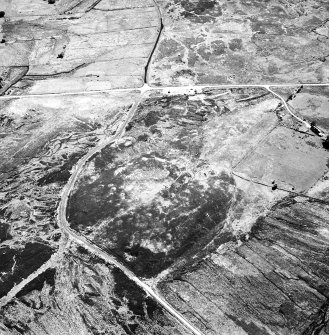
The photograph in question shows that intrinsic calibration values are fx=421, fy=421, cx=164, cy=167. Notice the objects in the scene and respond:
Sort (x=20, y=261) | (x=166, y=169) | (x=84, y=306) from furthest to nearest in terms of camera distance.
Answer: (x=166, y=169), (x=20, y=261), (x=84, y=306)

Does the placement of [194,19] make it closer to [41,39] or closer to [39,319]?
[41,39]

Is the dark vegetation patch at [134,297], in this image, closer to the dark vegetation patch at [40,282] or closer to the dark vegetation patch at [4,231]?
the dark vegetation patch at [40,282]

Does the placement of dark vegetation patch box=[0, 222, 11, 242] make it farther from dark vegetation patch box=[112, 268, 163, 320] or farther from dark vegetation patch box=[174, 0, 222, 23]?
dark vegetation patch box=[174, 0, 222, 23]

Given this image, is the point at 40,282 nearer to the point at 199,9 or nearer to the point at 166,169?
the point at 166,169

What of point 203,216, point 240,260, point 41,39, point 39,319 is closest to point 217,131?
point 203,216

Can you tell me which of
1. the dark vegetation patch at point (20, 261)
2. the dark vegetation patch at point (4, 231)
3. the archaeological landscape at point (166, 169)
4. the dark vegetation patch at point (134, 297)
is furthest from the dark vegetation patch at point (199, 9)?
the dark vegetation patch at point (134, 297)

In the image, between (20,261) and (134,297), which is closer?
(134,297)

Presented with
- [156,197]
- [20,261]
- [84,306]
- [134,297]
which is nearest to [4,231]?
[20,261]
